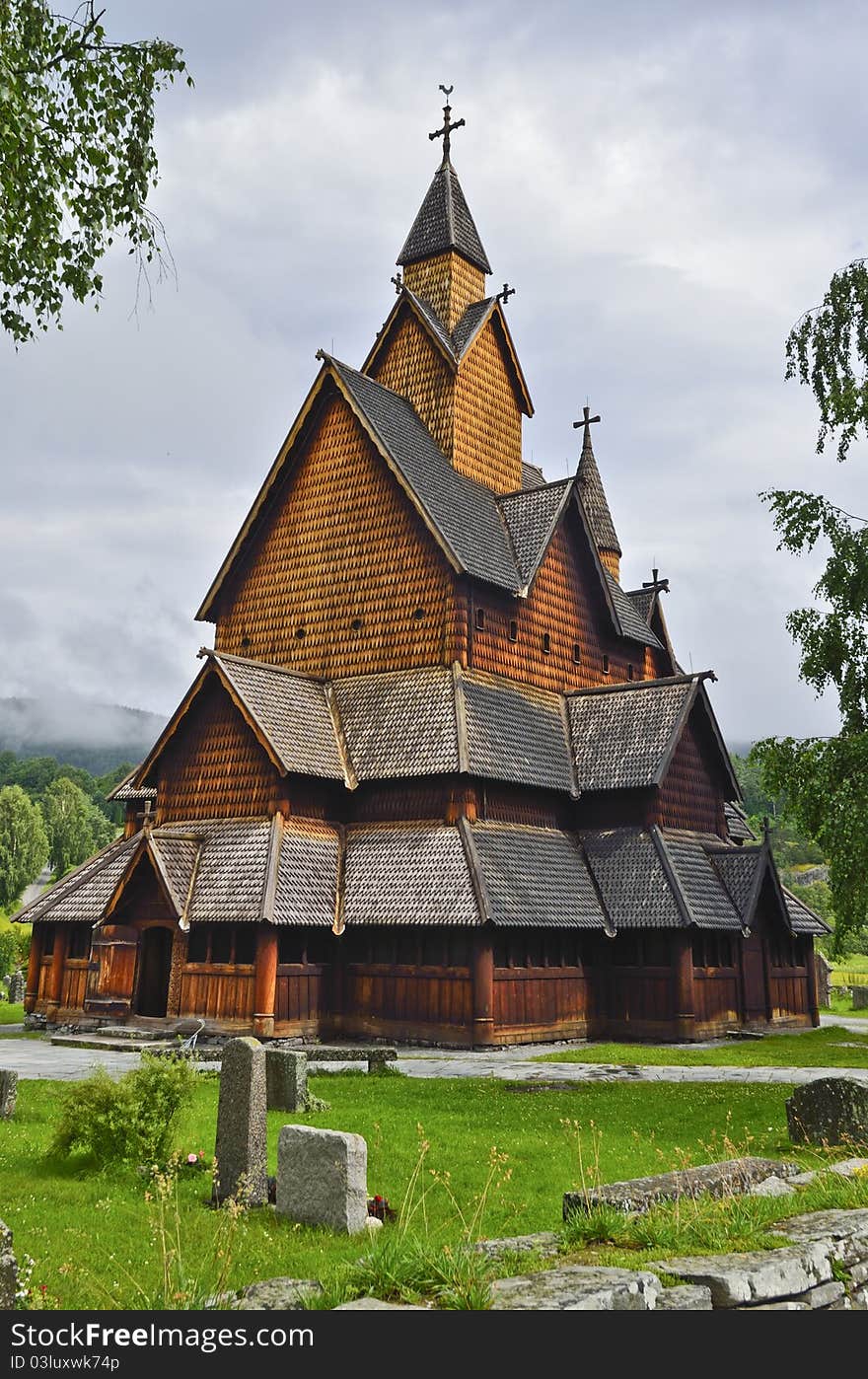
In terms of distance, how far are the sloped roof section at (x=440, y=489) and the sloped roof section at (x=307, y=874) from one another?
7.43 meters

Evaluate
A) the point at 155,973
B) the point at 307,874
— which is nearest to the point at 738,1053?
the point at 307,874

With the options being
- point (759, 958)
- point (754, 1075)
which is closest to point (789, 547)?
point (754, 1075)

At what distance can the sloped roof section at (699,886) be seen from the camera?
86.8 feet

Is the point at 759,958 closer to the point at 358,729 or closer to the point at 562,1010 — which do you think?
the point at 562,1010

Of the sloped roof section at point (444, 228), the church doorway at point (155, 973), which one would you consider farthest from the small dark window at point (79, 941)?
the sloped roof section at point (444, 228)

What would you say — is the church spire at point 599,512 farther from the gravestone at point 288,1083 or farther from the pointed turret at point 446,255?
the gravestone at point 288,1083

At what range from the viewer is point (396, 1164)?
1126 centimetres

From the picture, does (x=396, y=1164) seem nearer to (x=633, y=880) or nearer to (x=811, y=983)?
(x=633, y=880)

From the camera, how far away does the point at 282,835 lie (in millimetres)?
25297

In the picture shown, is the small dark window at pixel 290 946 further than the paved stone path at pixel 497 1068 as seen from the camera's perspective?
Yes

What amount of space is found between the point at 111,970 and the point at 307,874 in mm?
4980

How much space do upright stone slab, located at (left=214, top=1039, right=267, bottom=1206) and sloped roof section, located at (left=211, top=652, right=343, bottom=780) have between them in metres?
15.3

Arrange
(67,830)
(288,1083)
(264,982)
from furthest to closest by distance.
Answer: (67,830) → (264,982) → (288,1083)

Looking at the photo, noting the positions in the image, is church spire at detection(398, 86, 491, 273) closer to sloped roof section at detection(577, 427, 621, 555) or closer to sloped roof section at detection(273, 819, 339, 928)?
sloped roof section at detection(577, 427, 621, 555)
